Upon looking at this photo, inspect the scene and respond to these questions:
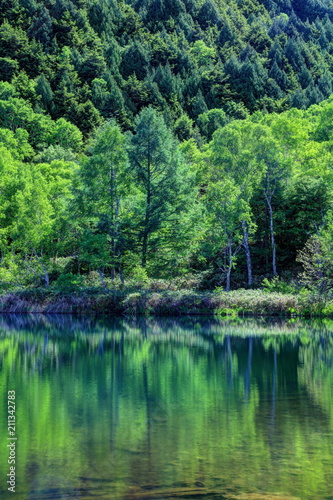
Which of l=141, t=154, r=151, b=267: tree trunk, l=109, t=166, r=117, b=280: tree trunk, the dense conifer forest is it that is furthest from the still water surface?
l=109, t=166, r=117, b=280: tree trunk

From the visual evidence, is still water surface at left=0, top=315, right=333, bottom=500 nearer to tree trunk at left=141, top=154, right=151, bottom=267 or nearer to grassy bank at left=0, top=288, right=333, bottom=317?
grassy bank at left=0, top=288, right=333, bottom=317

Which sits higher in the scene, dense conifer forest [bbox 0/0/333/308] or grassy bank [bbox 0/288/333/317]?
dense conifer forest [bbox 0/0/333/308]

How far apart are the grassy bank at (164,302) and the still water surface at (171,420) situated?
1156 centimetres

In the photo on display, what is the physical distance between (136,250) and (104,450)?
31944 millimetres

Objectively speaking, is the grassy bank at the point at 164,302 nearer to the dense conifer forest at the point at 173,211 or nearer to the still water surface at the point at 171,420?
the dense conifer forest at the point at 173,211

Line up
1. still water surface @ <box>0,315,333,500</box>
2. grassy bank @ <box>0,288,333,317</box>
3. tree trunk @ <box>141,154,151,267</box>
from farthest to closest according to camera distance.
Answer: tree trunk @ <box>141,154,151,267</box> → grassy bank @ <box>0,288,333,317</box> → still water surface @ <box>0,315,333,500</box>

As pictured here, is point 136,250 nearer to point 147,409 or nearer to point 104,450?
point 147,409

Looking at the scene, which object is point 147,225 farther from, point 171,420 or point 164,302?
point 171,420

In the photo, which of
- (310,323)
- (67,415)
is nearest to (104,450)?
(67,415)

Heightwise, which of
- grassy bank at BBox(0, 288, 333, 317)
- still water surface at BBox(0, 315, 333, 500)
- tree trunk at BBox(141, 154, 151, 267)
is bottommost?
still water surface at BBox(0, 315, 333, 500)

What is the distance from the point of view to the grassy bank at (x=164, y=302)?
107 feet

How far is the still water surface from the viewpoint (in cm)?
725

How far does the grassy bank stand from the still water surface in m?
11.6

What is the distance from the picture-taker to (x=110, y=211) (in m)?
40.6
